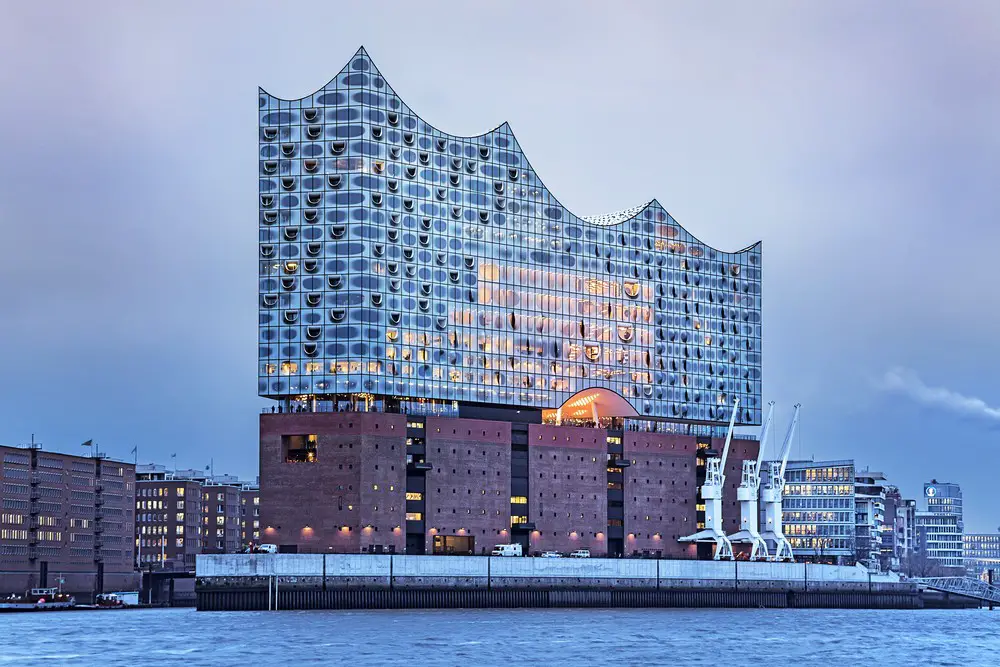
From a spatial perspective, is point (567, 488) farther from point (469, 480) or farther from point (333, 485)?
point (333, 485)

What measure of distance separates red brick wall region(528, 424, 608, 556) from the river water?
18.5 m

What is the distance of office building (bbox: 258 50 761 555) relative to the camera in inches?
6368

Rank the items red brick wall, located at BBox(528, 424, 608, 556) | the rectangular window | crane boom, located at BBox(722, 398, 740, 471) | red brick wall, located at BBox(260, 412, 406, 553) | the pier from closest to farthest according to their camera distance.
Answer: the pier, red brick wall, located at BBox(260, 412, 406, 553), the rectangular window, red brick wall, located at BBox(528, 424, 608, 556), crane boom, located at BBox(722, 398, 740, 471)

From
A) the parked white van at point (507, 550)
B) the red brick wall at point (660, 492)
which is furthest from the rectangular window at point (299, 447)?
the red brick wall at point (660, 492)

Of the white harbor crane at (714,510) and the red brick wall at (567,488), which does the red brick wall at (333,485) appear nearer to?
the red brick wall at (567,488)

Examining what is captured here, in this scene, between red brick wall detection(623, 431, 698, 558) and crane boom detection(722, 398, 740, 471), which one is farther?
crane boom detection(722, 398, 740, 471)

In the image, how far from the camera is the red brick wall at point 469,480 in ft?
547

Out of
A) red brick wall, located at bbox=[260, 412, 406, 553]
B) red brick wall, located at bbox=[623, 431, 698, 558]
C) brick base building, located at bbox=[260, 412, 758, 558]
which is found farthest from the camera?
red brick wall, located at bbox=[623, 431, 698, 558]

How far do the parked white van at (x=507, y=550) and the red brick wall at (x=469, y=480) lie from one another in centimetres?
160

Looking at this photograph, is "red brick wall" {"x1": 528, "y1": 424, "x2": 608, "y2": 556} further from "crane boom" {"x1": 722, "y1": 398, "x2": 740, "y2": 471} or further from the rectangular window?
the rectangular window

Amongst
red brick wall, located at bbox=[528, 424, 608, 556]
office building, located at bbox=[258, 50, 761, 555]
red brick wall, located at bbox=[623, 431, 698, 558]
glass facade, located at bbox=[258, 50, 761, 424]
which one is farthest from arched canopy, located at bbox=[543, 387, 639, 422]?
red brick wall, located at bbox=[528, 424, 608, 556]

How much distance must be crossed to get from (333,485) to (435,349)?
2022cm

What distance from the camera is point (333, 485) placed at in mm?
159125

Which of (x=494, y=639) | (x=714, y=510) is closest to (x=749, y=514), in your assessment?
(x=714, y=510)
